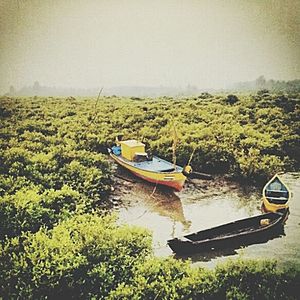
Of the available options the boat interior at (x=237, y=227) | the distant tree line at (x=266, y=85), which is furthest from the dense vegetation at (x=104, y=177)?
the boat interior at (x=237, y=227)

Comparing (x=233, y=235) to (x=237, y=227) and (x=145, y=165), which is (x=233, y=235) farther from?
(x=145, y=165)

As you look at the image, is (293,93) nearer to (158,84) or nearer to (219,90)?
(219,90)

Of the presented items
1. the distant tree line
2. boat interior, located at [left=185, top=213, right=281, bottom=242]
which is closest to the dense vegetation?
the distant tree line

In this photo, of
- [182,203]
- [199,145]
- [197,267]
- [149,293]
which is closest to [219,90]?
[199,145]

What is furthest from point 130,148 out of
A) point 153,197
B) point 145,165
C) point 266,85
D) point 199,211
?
point 266,85

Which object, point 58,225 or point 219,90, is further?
point 219,90

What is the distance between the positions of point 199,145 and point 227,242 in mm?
507

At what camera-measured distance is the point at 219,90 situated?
273 cm

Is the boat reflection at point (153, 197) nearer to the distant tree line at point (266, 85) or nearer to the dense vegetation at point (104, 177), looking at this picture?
the dense vegetation at point (104, 177)

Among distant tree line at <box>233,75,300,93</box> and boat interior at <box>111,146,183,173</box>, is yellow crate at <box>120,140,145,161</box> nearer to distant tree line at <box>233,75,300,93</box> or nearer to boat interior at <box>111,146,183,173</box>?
boat interior at <box>111,146,183,173</box>

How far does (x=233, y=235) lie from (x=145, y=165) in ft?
1.76

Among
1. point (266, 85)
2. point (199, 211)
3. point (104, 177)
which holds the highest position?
point (266, 85)

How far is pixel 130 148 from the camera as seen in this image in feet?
8.82

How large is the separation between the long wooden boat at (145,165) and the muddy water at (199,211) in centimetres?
4
